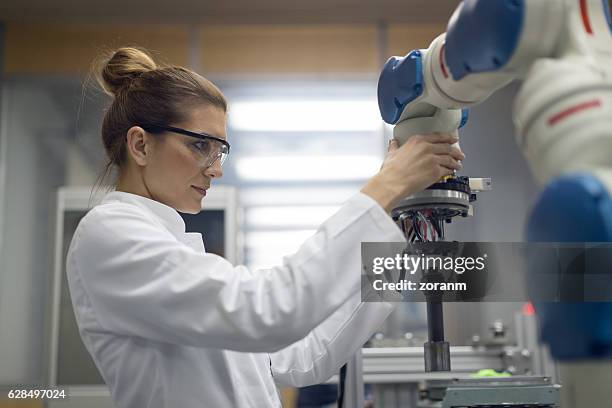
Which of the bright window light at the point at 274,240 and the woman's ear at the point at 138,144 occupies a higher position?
the bright window light at the point at 274,240

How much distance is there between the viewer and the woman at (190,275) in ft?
2.50

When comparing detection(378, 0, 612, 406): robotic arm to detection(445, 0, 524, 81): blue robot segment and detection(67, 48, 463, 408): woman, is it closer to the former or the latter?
detection(445, 0, 524, 81): blue robot segment

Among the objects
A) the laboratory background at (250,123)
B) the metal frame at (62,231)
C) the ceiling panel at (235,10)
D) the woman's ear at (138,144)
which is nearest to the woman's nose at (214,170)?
the woman's ear at (138,144)

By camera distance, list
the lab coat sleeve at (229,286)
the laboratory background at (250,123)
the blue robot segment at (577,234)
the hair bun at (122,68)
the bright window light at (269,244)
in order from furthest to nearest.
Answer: the bright window light at (269,244), the laboratory background at (250,123), the hair bun at (122,68), the lab coat sleeve at (229,286), the blue robot segment at (577,234)

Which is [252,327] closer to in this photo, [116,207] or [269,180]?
[116,207]

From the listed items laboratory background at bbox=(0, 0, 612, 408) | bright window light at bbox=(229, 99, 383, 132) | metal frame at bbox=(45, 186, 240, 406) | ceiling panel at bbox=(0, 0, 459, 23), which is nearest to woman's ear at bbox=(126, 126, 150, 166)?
metal frame at bbox=(45, 186, 240, 406)

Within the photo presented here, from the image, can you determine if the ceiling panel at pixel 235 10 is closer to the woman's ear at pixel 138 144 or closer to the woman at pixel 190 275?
the woman at pixel 190 275

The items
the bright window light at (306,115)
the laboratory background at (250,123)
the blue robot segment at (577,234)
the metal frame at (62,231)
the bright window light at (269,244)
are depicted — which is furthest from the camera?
the bright window light at (306,115)

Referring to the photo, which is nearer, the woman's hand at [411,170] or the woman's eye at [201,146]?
the woman's hand at [411,170]

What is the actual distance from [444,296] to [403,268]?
0.08 m

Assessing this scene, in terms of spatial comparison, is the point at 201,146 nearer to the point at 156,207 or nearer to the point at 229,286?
the point at 156,207

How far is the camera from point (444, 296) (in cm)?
84

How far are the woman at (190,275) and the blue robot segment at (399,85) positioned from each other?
6cm

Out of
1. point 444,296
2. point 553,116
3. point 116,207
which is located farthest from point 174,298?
point 553,116
